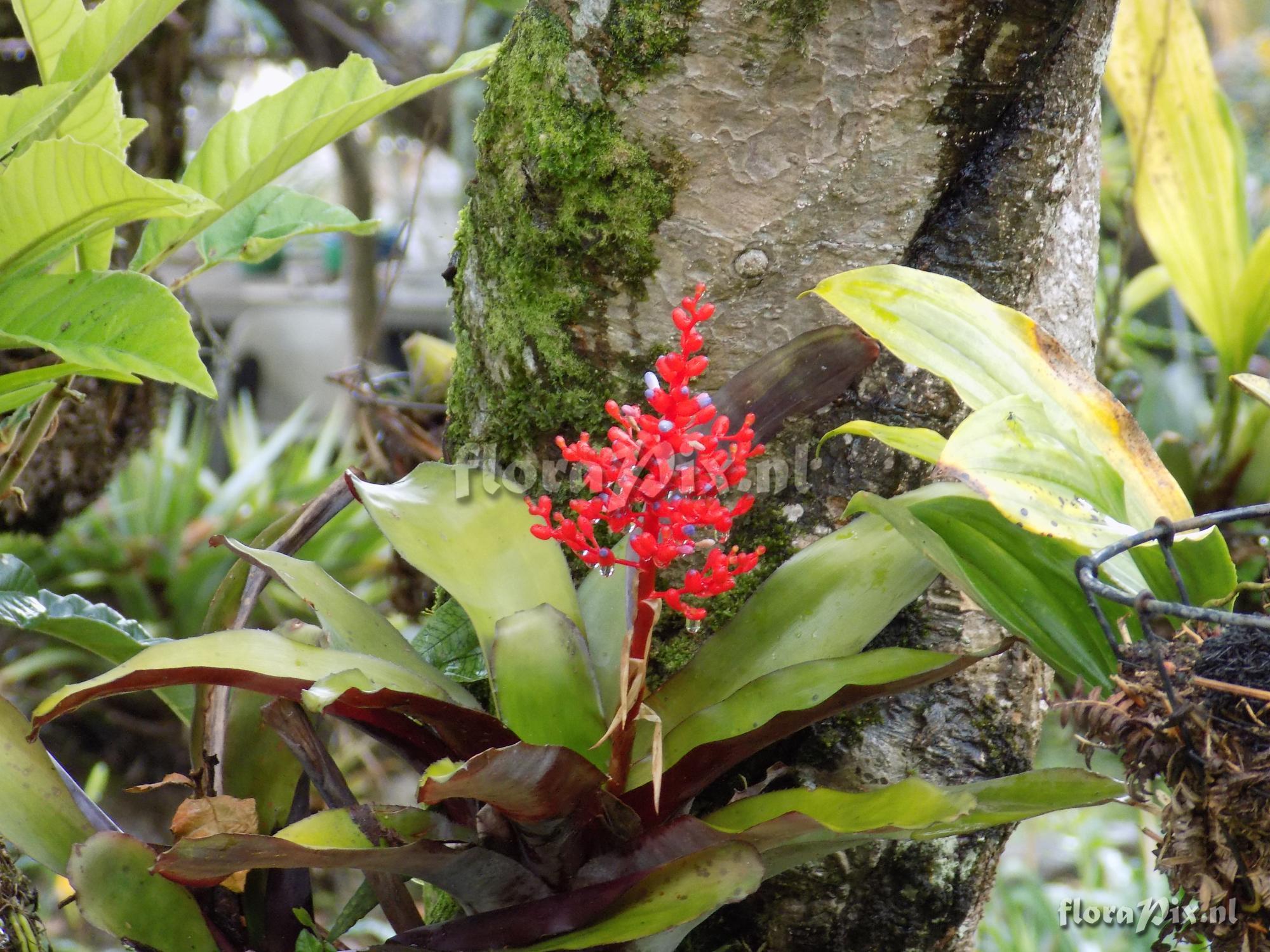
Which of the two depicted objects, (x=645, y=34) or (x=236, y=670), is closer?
(x=236, y=670)

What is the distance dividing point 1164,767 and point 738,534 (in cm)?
38

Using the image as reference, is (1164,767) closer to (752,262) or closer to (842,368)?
(842,368)

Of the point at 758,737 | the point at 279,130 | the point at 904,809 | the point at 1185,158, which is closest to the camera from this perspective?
the point at 904,809

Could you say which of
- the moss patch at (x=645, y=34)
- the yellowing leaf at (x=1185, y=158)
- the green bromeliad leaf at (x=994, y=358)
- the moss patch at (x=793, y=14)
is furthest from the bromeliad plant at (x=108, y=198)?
the yellowing leaf at (x=1185, y=158)

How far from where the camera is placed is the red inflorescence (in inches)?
23.4

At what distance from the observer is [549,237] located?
86 centimetres

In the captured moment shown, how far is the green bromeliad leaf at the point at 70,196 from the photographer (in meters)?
0.67

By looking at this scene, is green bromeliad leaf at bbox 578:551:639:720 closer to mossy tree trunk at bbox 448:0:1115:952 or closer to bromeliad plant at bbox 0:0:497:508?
mossy tree trunk at bbox 448:0:1115:952

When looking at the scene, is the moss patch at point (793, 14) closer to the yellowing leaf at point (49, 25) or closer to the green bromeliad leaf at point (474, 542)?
the green bromeliad leaf at point (474, 542)

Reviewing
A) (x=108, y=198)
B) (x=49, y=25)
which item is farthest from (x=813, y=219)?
(x=49, y=25)

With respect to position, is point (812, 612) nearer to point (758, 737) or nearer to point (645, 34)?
point (758, 737)

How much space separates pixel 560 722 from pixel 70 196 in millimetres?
522

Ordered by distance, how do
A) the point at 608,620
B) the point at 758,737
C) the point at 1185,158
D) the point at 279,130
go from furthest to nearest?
the point at 1185,158 → the point at 279,130 → the point at 608,620 → the point at 758,737

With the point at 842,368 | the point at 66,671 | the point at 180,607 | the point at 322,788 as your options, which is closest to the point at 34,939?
the point at 322,788
